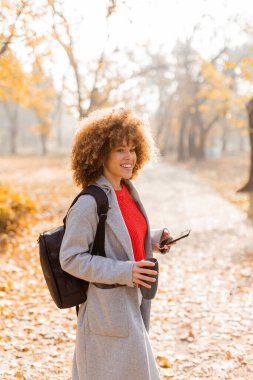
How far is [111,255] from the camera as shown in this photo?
2.41 metres

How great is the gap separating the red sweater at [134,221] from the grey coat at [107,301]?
131 mm

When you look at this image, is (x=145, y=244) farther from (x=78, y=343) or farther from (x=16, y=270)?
(x=16, y=270)

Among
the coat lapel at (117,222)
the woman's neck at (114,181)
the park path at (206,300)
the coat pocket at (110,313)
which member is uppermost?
the woman's neck at (114,181)

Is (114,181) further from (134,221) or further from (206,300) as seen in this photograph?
(206,300)

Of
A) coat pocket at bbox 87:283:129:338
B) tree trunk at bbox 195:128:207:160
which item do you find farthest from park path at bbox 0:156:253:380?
Answer: tree trunk at bbox 195:128:207:160

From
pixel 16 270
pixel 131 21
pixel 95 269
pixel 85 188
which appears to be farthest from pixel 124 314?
pixel 131 21

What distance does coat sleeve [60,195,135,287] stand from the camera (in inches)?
89.8

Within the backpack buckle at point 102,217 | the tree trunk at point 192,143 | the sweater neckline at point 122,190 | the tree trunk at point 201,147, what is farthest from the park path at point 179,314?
the tree trunk at point 192,143

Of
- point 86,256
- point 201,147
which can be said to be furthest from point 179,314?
point 201,147

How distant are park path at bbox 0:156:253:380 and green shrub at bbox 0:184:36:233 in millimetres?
303

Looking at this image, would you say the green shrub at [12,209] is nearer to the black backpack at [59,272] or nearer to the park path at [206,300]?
the park path at [206,300]

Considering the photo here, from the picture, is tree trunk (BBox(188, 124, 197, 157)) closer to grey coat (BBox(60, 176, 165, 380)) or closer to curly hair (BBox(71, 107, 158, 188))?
curly hair (BBox(71, 107, 158, 188))

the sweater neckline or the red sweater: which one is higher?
the sweater neckline

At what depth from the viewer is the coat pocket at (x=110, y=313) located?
2379mm
